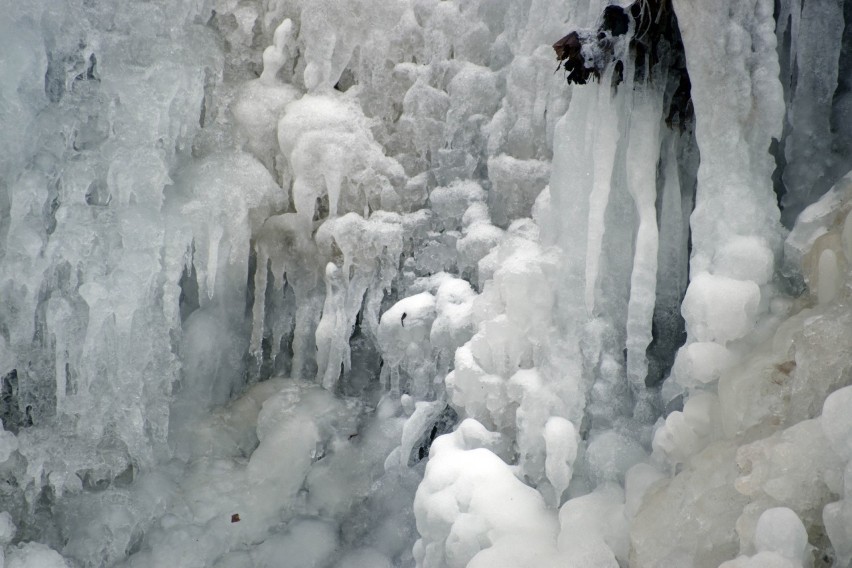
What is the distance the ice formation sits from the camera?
3238 millimetres

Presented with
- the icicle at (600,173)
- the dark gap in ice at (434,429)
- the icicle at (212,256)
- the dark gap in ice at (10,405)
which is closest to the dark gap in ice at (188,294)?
the icicle at (212,256)

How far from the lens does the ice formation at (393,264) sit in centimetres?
324

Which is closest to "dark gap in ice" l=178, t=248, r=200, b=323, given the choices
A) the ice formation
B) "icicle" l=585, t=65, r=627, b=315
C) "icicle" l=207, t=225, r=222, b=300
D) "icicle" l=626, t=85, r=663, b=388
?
the ice formation

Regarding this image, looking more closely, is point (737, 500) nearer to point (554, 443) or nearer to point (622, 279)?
point (554, 443)

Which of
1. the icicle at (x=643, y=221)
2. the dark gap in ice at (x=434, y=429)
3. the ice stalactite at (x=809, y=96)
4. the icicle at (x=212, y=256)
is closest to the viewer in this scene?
the ice stalactite at (x=809, y=96)

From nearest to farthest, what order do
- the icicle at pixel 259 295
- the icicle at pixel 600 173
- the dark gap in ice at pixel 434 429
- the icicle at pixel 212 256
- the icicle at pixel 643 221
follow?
the icicle at pixel 643 221 → the icicle at pixel 600 173 → the dark gap in ice at pixel 434 429 → the icicle at pixel 212 256 → the icicle at pixel 259 295

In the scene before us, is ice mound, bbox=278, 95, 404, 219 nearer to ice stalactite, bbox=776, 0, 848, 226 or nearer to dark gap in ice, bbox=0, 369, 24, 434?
dark gap in ice, bbox=0, 369, 24, 434

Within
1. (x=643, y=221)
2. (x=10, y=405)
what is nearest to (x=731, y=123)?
(x=643, y=221)

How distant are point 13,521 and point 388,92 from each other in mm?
3268

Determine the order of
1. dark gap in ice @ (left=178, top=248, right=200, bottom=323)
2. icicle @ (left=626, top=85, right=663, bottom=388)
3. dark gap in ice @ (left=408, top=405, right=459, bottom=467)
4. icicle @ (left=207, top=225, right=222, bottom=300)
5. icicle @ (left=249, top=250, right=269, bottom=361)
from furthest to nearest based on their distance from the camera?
dark gap in ice @ (left=178, top=248, right=200, bottom=323), icicle @ (left=249, top=250, right=269, bottom=361), icicle @ (left=207, top=225, right=222, bottom=300), dark gap in ice @ (left=408, top=405, right=459, bottom=467), icicle @ (left=626, top=85, right=663, bottom=388)

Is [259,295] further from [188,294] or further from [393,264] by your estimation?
[393,264]

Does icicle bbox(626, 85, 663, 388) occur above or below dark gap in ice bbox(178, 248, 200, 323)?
above

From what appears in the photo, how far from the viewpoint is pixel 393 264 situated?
16.9 ft

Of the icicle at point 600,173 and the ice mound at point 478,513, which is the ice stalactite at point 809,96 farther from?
the ice mound at point 478,513
